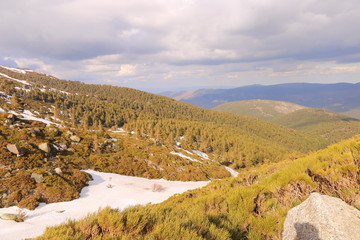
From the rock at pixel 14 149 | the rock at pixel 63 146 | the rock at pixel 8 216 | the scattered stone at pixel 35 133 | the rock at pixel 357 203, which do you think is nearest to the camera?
the rock at pixel 357 203

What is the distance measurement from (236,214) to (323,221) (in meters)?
1.88

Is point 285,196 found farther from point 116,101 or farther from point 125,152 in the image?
point 116,101

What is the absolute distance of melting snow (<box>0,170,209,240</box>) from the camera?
32.1 feet

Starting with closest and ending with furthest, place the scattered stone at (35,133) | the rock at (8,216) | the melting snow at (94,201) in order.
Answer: the melting snow at (94,201) → the rock at (8,216) → the scattered stone at (35,133)

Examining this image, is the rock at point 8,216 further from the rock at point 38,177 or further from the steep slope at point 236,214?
the steep slope at point 236,214

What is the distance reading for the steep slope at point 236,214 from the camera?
3.04 meters

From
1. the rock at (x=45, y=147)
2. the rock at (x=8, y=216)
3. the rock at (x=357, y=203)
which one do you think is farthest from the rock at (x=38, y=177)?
the rock at (x=357, y=203)

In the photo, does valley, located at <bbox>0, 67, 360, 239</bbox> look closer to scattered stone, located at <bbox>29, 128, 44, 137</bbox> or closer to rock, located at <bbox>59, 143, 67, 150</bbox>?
scattered stone, located at <bbox>29, 128, 44, 137</bbox>

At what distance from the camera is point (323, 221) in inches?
135

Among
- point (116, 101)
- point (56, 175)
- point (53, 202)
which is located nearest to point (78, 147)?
point (56, 175)

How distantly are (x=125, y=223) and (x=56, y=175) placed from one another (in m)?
19.0

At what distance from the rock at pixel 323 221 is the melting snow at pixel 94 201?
25.9 ft

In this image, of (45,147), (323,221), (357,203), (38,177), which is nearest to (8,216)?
(38,177)

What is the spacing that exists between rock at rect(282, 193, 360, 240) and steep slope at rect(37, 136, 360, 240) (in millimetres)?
411
